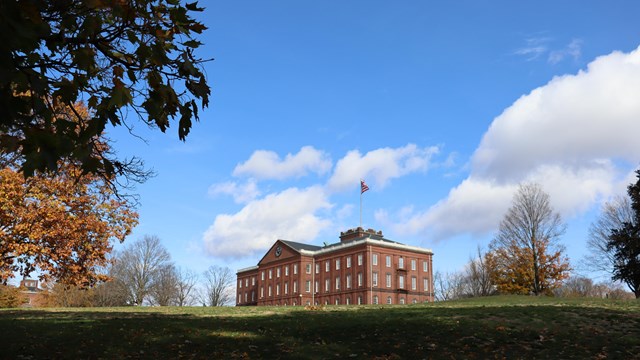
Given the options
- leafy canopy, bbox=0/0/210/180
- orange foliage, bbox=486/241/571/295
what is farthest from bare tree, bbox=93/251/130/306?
leafy canopy, bbox=0/0/210/180

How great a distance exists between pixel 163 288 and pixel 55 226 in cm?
7159

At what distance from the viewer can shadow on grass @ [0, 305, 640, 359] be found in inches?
509

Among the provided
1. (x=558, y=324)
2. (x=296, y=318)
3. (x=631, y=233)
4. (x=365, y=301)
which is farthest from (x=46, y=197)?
(x=365, y=301)

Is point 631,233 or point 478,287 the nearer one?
point 631,233

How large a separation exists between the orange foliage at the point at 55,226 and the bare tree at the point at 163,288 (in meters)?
67.5

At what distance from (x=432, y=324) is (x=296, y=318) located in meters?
5.24

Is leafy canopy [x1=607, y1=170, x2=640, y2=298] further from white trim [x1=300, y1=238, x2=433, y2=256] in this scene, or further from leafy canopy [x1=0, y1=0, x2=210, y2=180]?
white trim [x1=300, y1=238, x2=433, y2=256]

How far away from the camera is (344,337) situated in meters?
15.1

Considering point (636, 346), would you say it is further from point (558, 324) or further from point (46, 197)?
point (46, 197)

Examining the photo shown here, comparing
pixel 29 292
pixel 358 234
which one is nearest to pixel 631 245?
pixel 358 234

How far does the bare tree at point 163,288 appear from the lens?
8556cm

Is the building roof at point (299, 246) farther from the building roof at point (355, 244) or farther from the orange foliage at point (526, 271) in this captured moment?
the orange foliage at point (526, 271)

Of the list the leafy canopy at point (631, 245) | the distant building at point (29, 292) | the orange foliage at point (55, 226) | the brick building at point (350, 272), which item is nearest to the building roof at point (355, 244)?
the brick building at point (350, 272)

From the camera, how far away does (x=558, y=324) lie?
16.7m
